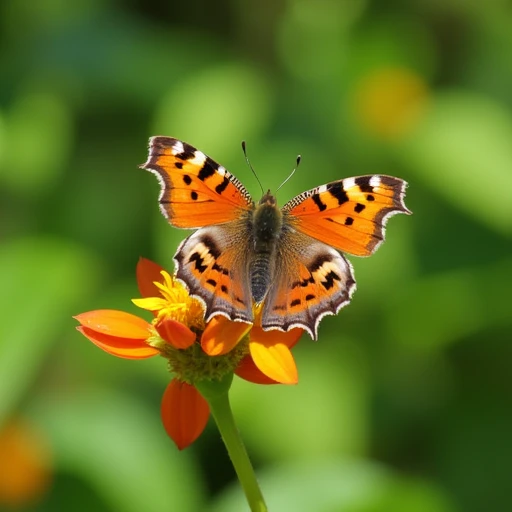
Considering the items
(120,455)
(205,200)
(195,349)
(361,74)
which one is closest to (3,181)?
(120,455)

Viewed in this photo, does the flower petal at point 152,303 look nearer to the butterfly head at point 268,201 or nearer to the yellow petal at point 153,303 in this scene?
the yellow petal at point 153,303

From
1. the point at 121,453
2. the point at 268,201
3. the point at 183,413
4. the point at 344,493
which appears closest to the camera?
the point at 183,413

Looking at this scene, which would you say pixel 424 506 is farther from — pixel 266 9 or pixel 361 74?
pixel 266 9

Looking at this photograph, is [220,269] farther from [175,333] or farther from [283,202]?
[283,202]

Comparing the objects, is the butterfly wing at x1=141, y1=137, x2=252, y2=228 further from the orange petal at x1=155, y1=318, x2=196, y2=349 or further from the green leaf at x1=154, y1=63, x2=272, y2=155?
the green leaf at x1=154, y1=63, x2=272, y2=155

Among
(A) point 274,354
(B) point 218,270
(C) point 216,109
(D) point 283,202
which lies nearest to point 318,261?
(B) point 218,270

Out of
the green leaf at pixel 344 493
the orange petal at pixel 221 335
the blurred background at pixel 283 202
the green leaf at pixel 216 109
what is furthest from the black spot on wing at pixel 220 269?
the green leaf at pixel 216 109
